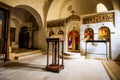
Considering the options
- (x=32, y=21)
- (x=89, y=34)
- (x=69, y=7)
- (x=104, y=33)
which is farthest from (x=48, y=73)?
(x=32, y=21)

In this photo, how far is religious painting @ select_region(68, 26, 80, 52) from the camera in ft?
23.2

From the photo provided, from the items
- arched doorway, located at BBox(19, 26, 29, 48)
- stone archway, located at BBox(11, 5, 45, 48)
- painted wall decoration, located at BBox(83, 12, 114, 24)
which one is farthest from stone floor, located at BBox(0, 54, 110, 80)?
arched doorway, located at BBox(19, 26, 29, 48)

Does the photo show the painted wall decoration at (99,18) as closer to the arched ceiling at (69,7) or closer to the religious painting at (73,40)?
the religious painting at (73,40)

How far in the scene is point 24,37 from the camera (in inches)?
383

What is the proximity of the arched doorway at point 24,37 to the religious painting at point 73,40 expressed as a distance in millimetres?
4647

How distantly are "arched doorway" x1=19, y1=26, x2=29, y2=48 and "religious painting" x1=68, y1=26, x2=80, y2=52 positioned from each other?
465cm

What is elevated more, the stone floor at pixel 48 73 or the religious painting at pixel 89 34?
the religious painting at pixel 89 34

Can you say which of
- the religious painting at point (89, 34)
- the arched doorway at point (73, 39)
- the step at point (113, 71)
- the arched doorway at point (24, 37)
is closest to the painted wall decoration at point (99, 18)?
the religious painting at point (89, 34)

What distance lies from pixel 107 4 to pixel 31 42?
7.59 metres

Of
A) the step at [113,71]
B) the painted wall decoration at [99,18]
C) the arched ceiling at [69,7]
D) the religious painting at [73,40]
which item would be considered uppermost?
the arched ceiling at [69,7]

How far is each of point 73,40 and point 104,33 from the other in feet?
7.73

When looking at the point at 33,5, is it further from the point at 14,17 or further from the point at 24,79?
the point at 24,79

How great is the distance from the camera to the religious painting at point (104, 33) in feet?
18.4

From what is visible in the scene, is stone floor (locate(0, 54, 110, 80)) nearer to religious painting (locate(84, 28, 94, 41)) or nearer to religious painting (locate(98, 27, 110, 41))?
religious painting (locate(98, 27, 110, 41))
